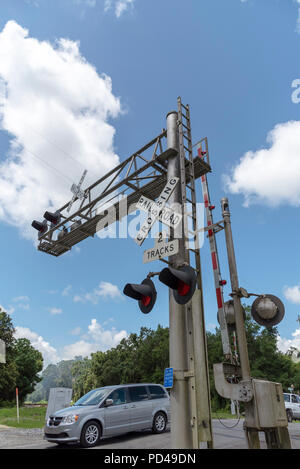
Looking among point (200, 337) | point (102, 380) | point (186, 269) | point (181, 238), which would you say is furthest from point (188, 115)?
point (102, 380)

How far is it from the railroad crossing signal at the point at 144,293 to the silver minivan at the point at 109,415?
529cm

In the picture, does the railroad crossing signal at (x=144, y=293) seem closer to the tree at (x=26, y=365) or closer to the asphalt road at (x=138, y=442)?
the asphalt road at (x=138, y=442)

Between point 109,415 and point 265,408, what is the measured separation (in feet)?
21.8

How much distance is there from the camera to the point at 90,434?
8852 mm

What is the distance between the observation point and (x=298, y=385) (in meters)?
38.7

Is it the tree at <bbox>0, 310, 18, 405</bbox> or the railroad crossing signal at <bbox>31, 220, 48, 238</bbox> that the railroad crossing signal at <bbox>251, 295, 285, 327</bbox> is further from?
the tree at <bbox>0, 310, 18, 405</bbox>

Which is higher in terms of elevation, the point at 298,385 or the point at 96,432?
the point at 298,385

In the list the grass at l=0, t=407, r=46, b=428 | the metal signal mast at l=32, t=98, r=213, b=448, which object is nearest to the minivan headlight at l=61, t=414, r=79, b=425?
the metal signal mast at l=32, t=98, r=213, b=448

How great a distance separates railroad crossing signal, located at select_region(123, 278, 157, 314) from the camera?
16.6 ft

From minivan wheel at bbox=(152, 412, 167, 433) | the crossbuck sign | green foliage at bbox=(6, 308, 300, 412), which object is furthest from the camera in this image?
green foliage at bbox=(6, 308, 300, 412)

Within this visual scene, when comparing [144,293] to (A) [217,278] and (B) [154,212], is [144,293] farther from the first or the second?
(B) [154,212]

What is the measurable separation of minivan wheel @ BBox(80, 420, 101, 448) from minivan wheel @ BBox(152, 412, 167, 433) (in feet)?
7.09

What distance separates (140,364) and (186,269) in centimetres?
4665
